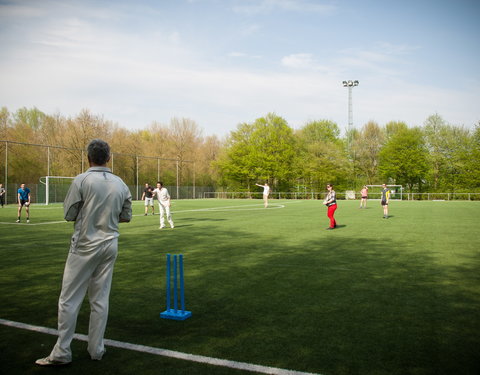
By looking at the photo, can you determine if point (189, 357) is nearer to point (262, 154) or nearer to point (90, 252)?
point (90, 252)

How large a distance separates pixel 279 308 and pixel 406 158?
63.5 m

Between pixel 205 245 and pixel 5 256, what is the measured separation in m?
5.43

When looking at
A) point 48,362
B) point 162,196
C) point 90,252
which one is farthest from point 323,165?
point 48,362

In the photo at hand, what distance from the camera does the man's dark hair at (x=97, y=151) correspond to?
4.24 m

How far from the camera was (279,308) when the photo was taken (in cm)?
604

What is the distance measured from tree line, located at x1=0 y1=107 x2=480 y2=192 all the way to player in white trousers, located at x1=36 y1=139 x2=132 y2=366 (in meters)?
50.6

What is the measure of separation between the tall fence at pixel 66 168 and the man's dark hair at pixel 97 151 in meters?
39.8

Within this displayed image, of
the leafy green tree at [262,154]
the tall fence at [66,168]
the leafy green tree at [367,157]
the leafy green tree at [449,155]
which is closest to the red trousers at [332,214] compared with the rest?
the tall fence at [66,168]

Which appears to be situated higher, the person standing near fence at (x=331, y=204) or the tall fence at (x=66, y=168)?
the tall fence at (x=66, y=168)

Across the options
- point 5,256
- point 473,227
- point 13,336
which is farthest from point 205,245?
point 473,227

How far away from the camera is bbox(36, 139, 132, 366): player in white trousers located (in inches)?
159

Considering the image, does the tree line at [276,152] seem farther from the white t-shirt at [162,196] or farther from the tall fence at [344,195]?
the white t-shirt at [162,196]

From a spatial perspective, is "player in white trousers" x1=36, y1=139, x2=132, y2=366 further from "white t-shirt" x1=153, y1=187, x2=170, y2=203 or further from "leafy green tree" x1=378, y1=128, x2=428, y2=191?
"leafy green tree" x1=378, y1=128, x2=428, y2=191

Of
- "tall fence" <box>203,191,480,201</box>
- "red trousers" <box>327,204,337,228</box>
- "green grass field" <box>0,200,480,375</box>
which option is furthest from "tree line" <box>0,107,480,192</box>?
"green grass field" <box>0,200,480,375</box>
